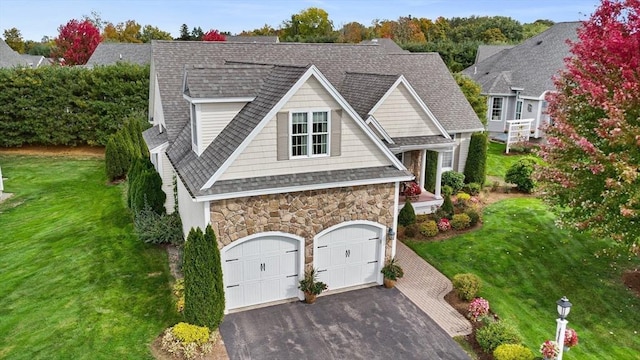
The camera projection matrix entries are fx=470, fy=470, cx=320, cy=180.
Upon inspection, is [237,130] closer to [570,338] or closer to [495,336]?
[495,336]

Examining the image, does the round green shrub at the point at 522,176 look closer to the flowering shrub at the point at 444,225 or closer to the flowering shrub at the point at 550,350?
the flowering shrub at the point at 444,225

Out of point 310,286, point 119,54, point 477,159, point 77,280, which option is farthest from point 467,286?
point 119,54

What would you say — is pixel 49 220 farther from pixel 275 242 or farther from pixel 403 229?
pixel 403 229

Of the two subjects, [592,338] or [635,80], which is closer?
[635,80]

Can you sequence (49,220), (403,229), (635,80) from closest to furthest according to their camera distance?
1. (635,80)
2. (403,229)
3. (49,220)

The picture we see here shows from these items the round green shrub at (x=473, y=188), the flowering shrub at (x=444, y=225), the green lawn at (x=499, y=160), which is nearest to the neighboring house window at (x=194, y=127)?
the flowering shrub at (x=444, y=225)

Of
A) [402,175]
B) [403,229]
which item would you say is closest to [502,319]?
[402,175]
